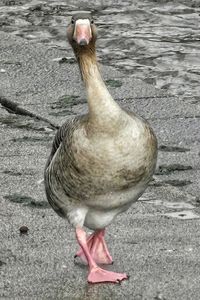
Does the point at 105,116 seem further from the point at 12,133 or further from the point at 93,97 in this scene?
the point at 12,133


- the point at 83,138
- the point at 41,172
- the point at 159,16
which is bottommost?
the point at 159,16

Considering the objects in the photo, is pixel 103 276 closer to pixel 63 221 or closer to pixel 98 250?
pixel 98 250

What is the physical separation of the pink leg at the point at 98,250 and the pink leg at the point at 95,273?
0.19m

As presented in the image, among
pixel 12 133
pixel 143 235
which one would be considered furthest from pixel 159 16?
pixel 143 235

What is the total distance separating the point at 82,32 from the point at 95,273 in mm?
1317

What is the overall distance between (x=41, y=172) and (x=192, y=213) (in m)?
1.34

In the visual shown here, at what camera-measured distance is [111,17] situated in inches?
524

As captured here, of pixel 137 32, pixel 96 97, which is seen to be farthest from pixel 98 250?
pixel 137 32

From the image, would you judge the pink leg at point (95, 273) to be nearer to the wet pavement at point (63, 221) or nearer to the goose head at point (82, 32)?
the wet pavement at point (63, 221)

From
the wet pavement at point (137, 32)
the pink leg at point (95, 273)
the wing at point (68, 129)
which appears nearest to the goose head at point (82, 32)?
the wing at point (68, 129)

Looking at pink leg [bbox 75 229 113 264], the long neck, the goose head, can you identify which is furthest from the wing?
pink leg [bbox 75 229 113 264]

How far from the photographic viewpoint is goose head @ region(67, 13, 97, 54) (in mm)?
6238

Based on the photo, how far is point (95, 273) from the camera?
6250 mm

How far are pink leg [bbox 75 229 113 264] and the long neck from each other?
0.74 metres
